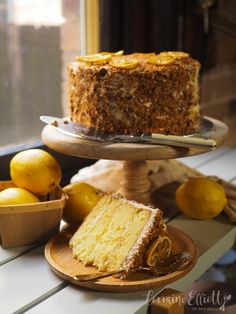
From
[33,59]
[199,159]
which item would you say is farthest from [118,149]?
[199,159]

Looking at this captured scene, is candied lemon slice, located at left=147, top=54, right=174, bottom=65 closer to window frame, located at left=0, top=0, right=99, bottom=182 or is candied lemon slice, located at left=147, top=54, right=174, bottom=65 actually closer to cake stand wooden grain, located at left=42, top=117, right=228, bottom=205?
cake stand wooden grain, located at left=42, top=117, right=228, bottom=205

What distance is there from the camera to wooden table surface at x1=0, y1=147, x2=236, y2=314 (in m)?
0.78

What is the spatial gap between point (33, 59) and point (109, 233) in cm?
65

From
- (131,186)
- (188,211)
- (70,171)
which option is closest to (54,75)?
(70,171)

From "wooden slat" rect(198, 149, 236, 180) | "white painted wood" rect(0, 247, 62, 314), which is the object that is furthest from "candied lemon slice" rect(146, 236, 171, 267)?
"wooden slat" rect(198, 149, 236, 180)

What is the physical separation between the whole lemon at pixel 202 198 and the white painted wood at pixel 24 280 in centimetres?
34

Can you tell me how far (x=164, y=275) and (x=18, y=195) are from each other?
304mm

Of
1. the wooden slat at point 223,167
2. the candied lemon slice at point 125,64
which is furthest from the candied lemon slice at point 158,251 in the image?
the wooden slat at point 223,167

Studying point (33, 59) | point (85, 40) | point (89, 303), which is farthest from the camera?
point (85, 40)

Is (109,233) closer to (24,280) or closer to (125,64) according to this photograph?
(24,280)

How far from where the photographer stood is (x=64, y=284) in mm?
847

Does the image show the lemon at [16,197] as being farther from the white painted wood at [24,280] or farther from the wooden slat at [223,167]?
the wooden slat at [223,167]

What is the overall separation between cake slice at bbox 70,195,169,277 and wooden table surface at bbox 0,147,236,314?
0.05 m

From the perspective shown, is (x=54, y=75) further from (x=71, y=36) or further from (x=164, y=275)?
(x=164, y=275)
